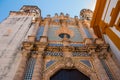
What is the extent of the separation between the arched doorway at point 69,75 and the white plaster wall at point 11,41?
8.77ft

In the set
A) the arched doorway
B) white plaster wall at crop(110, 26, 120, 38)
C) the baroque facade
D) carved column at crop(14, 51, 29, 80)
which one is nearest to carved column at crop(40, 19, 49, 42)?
the baroque facade

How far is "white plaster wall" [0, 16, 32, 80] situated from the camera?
387 inches

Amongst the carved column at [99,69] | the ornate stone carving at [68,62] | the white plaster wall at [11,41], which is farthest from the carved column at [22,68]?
the carved column at [99,69]

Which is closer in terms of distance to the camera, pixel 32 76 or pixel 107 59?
pixel 32 76

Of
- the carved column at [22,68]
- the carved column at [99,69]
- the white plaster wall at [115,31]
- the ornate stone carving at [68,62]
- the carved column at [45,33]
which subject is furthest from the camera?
the carved column at [45,33]

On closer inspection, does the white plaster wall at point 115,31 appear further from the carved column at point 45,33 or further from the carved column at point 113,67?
the carved column at point 45,33

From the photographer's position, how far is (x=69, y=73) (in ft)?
33.0

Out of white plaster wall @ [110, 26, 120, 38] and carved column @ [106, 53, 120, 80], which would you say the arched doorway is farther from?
white plaster wall @ [110, 26, 120, 38]

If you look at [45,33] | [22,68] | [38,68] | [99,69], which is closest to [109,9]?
[99,69]

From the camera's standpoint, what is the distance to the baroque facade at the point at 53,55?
9.49 meters

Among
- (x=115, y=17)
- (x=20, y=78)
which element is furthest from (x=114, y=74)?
(x=20, y=78)

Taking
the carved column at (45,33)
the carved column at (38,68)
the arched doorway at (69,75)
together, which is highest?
the carved column at (45,33)

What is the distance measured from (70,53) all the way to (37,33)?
4511mm

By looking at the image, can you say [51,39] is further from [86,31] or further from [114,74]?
[114,74]
